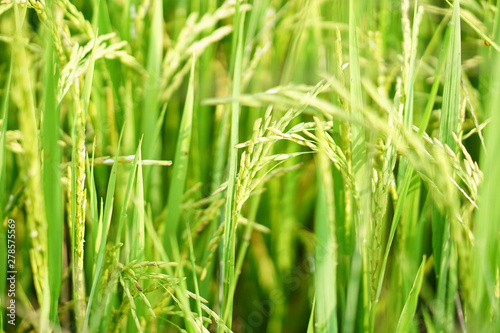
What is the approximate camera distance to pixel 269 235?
108 cm

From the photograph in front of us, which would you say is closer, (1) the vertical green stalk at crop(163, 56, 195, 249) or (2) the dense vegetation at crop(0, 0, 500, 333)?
(2) the dense vegetation at crop(0, 0, 500, 333)

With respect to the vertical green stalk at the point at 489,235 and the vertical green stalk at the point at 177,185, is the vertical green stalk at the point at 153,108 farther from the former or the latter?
the vertical green stalk at the point at 489,235

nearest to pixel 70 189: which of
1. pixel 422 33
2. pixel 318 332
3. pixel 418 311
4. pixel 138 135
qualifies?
pixel 138 135

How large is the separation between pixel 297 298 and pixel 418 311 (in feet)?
0.83

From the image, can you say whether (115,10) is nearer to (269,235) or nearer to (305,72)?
(305,72)

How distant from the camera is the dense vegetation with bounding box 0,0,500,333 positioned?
0.56 meters

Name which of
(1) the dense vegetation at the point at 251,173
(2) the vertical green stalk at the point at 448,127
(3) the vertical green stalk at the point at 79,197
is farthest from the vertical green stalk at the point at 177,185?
(2) the vertical green stalk at the point at 448,127

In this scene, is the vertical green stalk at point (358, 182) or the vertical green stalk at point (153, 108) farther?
the vertical green stalk at point (153, 108)

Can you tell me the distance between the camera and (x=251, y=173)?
565 millimetres

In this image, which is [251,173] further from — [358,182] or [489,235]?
[489,235]

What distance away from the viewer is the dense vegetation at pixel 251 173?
564 millimetres

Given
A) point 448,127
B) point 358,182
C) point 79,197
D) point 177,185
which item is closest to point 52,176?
point 79,197

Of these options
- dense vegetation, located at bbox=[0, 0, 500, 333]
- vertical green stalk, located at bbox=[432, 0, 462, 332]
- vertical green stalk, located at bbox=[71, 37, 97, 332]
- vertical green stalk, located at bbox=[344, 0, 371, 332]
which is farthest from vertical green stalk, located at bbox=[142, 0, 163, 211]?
vertical green stalk, located at bbox=[432, 0, 462, 332]

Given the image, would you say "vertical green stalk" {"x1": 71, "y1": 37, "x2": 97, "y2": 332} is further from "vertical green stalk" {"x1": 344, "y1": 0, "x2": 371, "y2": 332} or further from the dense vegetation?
"vertical green stalk" {"x1": 344, "y1": 0, "x2": 371, "y2": 332}
